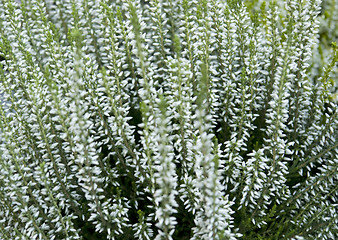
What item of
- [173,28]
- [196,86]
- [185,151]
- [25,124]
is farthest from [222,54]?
[25,124]

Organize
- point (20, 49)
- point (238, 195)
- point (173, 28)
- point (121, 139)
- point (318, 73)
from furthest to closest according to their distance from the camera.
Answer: point (318, 73), point (173, 28), point (20, 49), point (238, 195), point (121, 139)

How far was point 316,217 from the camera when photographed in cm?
328

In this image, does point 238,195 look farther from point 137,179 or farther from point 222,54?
point 222,54

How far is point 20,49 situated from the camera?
3.73 metres

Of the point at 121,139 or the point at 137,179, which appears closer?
the point at 121,139

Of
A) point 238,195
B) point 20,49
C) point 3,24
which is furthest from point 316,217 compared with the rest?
point 3,24

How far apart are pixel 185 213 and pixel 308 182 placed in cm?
132

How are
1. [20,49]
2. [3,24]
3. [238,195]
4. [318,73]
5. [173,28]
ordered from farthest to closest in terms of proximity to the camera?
[318,73], [173,28], [3,24], [20,49], [238,195]

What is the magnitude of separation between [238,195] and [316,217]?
742mm

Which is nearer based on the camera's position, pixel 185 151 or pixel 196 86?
pixel 185 151

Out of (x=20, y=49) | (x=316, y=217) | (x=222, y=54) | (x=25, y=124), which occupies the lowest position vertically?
(x=316, y=217)

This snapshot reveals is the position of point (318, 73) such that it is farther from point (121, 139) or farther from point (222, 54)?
point (121, 139)

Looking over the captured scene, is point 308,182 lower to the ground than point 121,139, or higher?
lower

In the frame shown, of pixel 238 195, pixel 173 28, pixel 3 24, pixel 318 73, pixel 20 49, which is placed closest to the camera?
pixel 238 195
